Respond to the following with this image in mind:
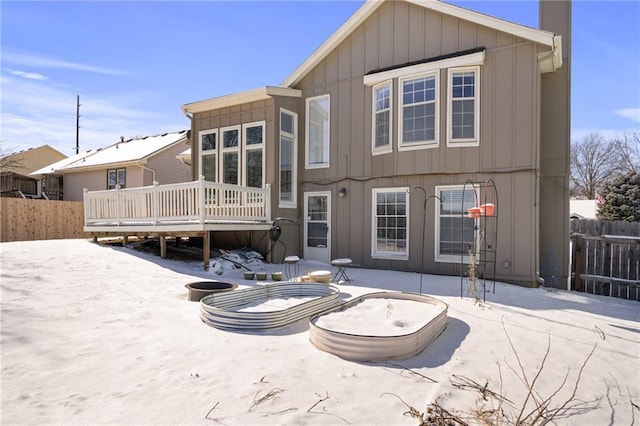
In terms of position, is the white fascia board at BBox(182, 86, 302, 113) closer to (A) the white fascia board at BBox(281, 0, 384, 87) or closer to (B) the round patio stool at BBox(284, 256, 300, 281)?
(A) the white fascia board at BBox(281, 0, 384, 87)

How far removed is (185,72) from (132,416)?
11.9 metres

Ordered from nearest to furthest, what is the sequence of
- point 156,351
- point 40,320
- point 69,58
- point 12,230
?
point 156,351 → point 40,320 → point 69,58 → point 12,230

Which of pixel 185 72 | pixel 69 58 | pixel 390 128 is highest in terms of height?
pixel 69 58

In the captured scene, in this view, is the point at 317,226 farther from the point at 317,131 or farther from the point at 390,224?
the point at 317,131

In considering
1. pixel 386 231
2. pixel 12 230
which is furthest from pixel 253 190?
pixel 12 230

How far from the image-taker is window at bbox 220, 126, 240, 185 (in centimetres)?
1109

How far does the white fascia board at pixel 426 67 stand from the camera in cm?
834

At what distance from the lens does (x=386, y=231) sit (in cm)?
953

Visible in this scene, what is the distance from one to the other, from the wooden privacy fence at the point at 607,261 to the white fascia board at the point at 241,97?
783 centimetres

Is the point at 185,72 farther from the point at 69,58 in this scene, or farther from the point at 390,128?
the point at 390,128

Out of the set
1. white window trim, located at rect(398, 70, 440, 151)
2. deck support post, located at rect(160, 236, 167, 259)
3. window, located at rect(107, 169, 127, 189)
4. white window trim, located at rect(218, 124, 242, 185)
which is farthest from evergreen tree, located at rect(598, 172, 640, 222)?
window, located at rect(107, 169, 127, 189)

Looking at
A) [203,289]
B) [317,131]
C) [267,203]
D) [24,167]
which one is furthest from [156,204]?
[24,167]

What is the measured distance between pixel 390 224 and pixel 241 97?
17.6ft

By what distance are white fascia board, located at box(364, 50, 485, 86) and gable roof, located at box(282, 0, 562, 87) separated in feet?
2.28
